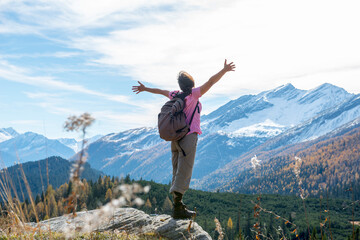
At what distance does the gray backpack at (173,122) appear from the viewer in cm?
702

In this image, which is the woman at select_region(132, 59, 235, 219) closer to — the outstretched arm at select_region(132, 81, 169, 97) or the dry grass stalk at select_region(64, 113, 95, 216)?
the outstretched arm at select_region(132, 81, 169, 97)

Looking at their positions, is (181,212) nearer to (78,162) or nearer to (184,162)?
(184,162)

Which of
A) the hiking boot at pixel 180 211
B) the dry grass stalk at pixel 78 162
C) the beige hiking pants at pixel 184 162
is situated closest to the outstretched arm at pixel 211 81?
the beige hiking pants at pixel 184 162

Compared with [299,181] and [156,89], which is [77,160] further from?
[156,89]

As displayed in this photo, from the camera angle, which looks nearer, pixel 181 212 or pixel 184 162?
pixel 184 162

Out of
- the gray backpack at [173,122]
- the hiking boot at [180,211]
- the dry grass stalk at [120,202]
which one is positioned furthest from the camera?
the hiking boot at [180,211]

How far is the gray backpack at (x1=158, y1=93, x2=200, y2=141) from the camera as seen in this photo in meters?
7.02

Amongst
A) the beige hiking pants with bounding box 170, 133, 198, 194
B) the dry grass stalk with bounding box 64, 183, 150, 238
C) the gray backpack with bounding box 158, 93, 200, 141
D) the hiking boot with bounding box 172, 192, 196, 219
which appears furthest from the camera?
the hiking boot with bounding box 172, 192, 196, 219

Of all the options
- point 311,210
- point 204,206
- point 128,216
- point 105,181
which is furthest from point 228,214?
point 128,216

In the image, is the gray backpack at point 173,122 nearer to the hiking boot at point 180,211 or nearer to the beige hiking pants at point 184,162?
the beige hiking pants at point 184,162

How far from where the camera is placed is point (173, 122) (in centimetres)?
703

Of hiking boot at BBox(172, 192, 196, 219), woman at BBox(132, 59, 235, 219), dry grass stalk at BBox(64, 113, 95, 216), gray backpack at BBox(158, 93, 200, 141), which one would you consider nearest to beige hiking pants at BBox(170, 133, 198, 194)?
woman at BBox(132, 59, 235, 219)

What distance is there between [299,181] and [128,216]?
6995mm

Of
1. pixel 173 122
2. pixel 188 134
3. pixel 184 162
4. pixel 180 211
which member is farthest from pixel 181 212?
pixel 173 122
